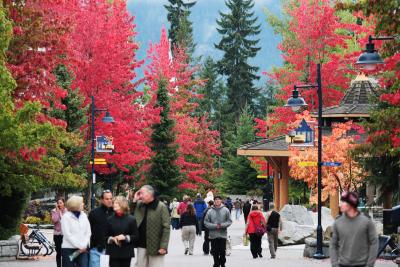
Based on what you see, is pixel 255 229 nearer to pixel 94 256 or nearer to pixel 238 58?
pixel 94 256

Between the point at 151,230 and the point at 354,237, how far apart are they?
4.34 metres

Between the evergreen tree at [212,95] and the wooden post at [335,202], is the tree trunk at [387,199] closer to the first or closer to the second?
the wooden post at [335,202]

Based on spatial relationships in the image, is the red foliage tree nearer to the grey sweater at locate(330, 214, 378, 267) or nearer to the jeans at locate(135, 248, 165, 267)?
the jeans at locate(135, 248, 165, 267)

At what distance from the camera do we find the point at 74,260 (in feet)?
57.8

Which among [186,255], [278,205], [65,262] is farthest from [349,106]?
[65,262]

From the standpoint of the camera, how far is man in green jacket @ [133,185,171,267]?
661 inches

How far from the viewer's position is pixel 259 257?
106 feet

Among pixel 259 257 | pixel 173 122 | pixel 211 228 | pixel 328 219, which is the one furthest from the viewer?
pixel 173 122

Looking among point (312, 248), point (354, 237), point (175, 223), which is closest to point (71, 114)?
point (175, 223)

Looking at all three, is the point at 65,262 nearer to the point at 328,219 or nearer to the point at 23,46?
the point at 23,46

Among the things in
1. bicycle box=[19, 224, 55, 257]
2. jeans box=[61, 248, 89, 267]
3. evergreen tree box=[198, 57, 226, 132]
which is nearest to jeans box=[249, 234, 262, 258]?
bicycle box=[19, 224, 55, 257]

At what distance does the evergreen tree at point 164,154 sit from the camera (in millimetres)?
71188

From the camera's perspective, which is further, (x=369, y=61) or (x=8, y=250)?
(x=8, y=250)

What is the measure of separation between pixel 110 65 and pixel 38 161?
76.8ft
